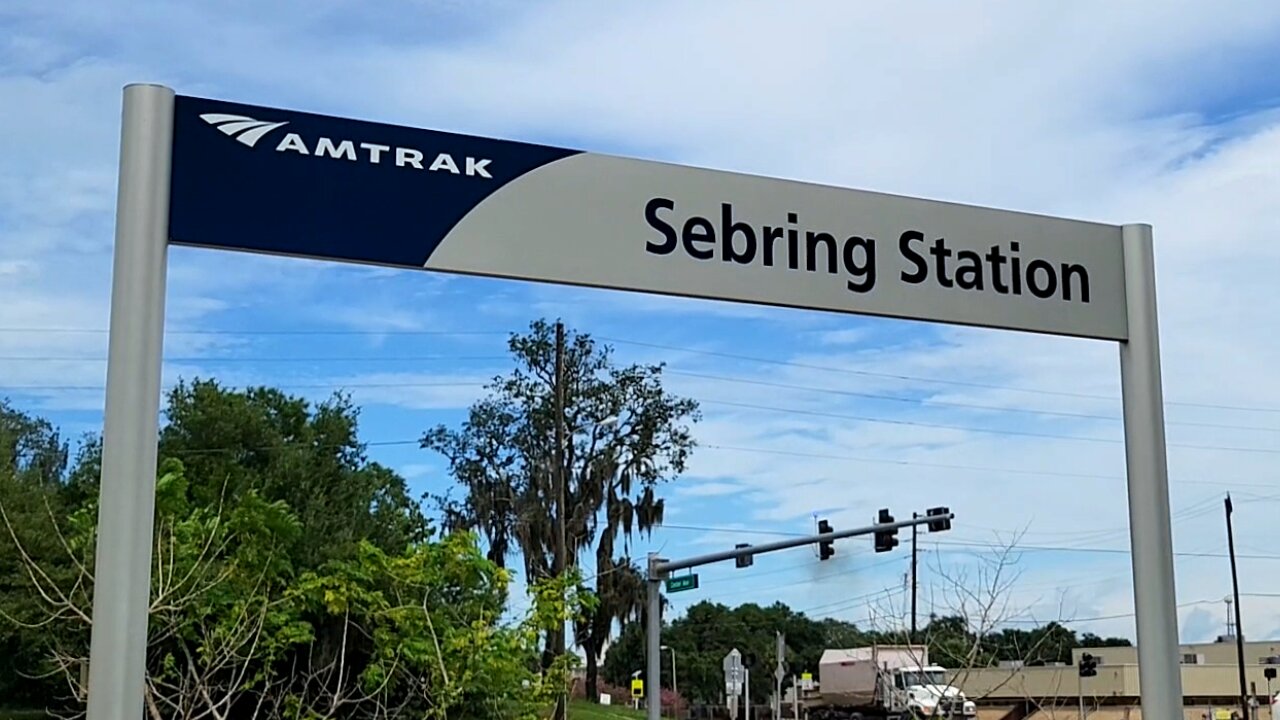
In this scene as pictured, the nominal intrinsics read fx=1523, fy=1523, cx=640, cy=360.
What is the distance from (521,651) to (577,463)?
1370 centimetres

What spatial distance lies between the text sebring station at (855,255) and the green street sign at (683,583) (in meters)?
17.7

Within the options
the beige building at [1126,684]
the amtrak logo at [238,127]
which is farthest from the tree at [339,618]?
the amtrak logo at [238,127]

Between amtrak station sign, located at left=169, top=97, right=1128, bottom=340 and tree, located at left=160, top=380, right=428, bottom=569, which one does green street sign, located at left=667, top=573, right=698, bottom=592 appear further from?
amtrak station sign, located at left=169, top=97, right=1128, bottom=340

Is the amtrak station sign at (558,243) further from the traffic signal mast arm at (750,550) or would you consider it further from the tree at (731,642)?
the tree at (731,642)

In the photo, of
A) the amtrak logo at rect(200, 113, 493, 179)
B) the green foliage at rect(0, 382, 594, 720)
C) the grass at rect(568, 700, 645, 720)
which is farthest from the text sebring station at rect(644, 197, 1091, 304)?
the grass at rect(568, 700, 645, 720)

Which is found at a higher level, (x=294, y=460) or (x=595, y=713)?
(x=294, y=460)

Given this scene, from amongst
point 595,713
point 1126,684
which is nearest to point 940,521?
point 595,713

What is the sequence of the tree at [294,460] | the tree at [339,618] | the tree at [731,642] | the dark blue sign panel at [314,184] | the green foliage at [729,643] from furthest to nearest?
the tree at [731,642] < the green foliage at [729,643] < the tree at [294,460] < the tree at [339,618] < the dark blue sign panel at [314,184]

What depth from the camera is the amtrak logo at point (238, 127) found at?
4176mm

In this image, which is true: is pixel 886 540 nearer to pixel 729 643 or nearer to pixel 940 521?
pixel 940 521

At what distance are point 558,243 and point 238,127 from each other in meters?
0.97

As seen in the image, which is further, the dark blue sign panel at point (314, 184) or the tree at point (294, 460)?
the tree at point (294, 460)

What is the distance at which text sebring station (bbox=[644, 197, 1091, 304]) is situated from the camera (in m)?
4.69

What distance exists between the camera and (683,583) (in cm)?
2269
